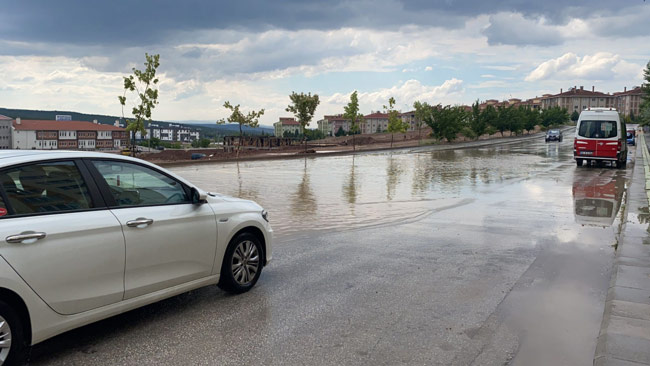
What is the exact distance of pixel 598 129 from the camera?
24875mm

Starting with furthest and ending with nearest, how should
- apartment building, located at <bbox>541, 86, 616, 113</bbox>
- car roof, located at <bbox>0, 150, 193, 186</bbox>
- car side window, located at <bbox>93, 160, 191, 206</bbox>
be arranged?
apartment building, located at <bbox>541, 86, 616, 113</bbox> → car side window, located at <bbox>93, 160, 191, 206</bbox> → car roof, located at <bbox>0, 150, 193, 186</bbox>

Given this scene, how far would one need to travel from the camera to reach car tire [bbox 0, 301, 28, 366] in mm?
3479

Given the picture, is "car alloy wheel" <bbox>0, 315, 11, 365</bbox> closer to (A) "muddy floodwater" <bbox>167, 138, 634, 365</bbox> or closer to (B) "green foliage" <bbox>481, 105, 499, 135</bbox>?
(A) "muddy floodwater" <bbox>167, 138, 634, 365</bbox>

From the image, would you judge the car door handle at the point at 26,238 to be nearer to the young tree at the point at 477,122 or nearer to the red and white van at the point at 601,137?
the red and white van at the point at 601,137

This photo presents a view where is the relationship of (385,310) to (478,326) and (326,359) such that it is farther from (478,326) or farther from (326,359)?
(326,359)

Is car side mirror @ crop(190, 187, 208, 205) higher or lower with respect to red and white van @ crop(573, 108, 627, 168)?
lower

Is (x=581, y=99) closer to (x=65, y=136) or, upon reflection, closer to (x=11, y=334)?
(x=65, y=136)

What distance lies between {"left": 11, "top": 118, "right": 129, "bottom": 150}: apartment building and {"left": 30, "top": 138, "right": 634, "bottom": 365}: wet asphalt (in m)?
27.6

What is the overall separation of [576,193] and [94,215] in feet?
47.3

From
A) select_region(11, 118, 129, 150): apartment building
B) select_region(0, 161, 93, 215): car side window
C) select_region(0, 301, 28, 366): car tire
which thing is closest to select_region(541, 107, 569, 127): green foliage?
select_region(11, 118, 129, 150): apartment building

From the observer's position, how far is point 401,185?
17422 mm

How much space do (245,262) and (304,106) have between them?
4175 centimetres

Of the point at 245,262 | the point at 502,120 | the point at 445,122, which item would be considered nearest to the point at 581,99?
the point at 502,120

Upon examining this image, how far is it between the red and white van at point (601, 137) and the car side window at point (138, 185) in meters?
24.5
